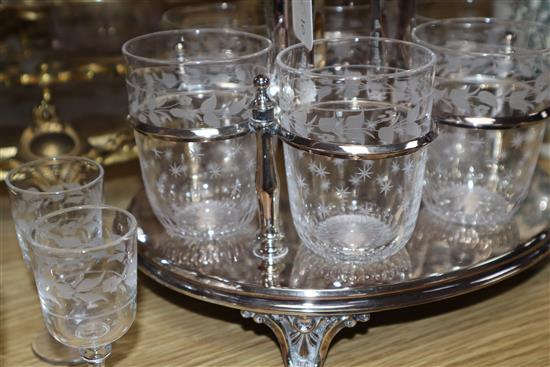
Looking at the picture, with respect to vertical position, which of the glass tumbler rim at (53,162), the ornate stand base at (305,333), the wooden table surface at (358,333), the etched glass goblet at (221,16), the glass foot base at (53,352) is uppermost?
the etched glass goblet at (221,16)

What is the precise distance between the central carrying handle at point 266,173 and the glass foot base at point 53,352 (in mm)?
169

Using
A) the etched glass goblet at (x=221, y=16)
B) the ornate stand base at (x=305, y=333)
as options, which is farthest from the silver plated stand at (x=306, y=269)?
the etched glass goblet at (x=221, y=16)

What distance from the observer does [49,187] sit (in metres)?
0.65

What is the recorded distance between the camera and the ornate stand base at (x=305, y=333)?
0.57m

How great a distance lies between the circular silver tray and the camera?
57 cm

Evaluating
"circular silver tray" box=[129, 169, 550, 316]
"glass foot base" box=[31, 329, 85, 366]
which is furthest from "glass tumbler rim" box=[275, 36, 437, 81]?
"glass foot base" box=[31, 329, 85, 366]

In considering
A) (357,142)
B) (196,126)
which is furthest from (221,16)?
(357,142)

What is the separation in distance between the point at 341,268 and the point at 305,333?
61 millimetres

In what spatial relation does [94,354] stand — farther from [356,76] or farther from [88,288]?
[356,76]

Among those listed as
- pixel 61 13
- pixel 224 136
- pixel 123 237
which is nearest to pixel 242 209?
pixel 224 136

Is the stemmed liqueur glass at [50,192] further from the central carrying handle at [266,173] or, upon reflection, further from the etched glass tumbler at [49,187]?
the central carrying handle at [266,173]

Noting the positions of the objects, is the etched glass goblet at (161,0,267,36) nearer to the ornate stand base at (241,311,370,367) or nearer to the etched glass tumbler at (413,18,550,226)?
the etched glass tumbler at (413,18,550,226)

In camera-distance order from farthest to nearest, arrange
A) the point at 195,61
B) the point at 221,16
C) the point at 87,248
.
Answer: the point at 221,16 < the point at 195,61 < the point at 87,248

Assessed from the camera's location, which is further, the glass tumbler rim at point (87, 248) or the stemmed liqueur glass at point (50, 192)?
the stemmed liqueur glass at point (50, 192)
